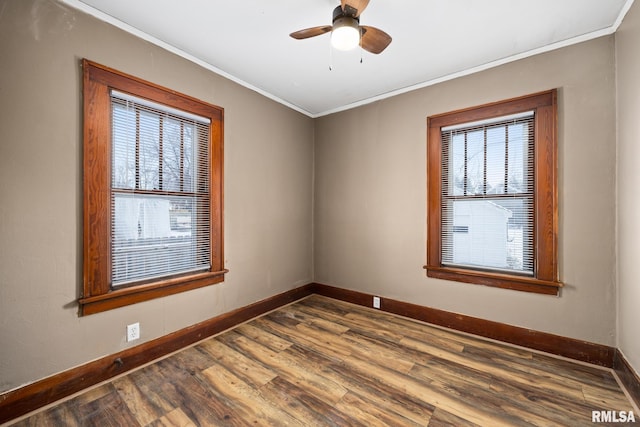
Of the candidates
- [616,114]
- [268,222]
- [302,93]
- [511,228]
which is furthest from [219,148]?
[616,114]

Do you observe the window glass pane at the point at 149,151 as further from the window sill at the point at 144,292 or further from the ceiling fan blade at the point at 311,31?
the ceiling fan blade at the point at 311,31

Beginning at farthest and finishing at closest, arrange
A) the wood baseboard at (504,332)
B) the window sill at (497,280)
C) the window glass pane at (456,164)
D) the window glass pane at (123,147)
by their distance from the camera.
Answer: the window glass pane at (456,164) → the window sill at (497,280) → the wood baseboard at (504,332) → the window glass pane at (123,147)

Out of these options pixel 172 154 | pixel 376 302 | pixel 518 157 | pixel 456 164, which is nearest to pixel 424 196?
pixel 456 164

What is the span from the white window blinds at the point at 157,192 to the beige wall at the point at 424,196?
5.99 feet

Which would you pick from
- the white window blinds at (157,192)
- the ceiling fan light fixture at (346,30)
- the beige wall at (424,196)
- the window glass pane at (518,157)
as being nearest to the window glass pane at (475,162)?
the window glass pane at (518,157)

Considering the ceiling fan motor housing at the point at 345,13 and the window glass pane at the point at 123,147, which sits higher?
the ceiling fan motor housing at the point at 345,13

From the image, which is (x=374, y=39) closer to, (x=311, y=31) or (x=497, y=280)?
(x=311, y=31)

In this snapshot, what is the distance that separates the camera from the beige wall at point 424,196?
2.27 meters

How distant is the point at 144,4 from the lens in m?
2.00

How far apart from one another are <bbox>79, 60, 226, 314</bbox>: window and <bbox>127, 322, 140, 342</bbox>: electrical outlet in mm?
205

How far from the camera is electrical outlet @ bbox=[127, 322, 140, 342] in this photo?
223cm

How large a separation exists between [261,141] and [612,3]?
127 inches

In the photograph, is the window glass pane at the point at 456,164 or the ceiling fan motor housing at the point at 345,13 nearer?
the ceiling fan motor housing at the point at 345,13

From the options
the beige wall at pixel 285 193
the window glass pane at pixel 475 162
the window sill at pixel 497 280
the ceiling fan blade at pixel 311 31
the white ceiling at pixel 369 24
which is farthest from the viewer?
the window glass pane at pixel 475 162
